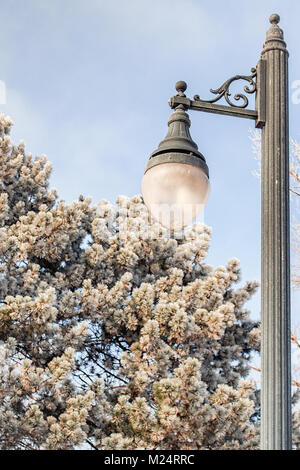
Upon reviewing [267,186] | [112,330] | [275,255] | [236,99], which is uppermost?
[112,330]

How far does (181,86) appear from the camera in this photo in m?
3.36

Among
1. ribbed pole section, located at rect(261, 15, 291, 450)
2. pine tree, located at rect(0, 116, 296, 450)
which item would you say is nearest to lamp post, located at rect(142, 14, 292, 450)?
ribbed pole section, located at rect(261, 15, 291, 450)

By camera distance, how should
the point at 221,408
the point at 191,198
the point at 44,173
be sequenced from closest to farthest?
the point at 191,198 → the point at 221,408 → the point at 44,173

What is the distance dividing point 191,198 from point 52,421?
542 centimetres

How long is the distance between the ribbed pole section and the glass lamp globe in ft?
1.08

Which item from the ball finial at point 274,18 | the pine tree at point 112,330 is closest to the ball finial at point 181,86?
the ball finial at point 274,18

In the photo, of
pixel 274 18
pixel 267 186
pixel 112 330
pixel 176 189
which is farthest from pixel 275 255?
pixel 112 330

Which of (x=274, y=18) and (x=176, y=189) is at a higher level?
(x=274, y=18)

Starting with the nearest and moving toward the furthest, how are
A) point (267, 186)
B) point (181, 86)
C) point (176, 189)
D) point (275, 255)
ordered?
point (275, 255)
point (267, 186)
point (176, 189)
point (181, 86)

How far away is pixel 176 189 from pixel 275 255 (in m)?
0.62

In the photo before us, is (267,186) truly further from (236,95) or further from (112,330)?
(112,330)

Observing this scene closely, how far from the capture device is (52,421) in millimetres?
7684
